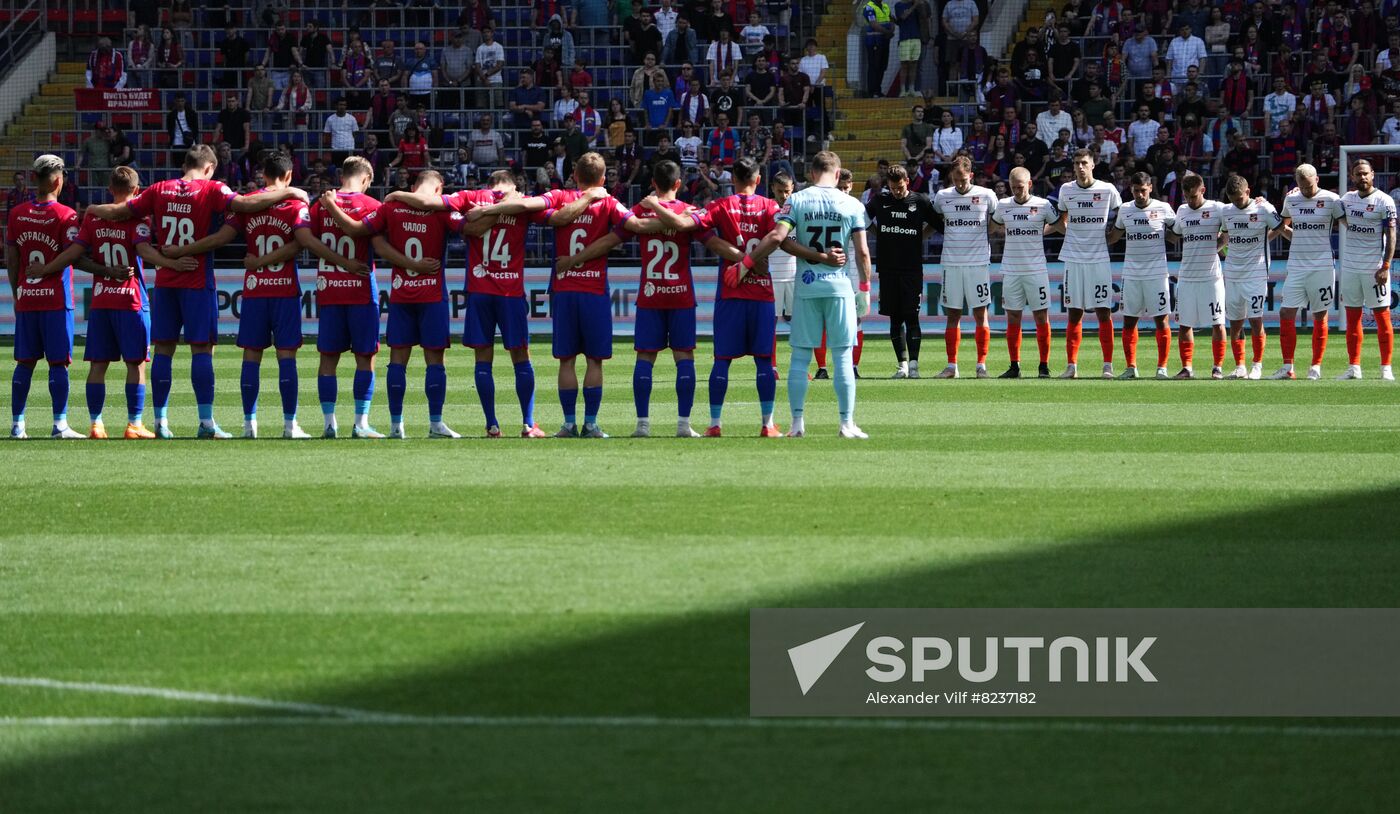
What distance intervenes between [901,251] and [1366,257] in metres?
5.09

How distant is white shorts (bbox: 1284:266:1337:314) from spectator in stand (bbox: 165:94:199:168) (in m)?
20.9

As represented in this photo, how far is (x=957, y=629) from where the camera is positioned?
6414 millimetres

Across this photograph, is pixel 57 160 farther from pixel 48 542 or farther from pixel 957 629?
pixel 957 629

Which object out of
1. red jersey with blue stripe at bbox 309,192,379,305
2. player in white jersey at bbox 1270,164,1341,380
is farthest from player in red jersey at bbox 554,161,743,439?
player in white jersey at bbox 1270,164,1341,380

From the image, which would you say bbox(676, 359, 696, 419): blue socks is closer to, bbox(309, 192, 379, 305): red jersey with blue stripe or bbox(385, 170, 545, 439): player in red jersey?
bbox(385, 170, 545, 439): player in red jersey

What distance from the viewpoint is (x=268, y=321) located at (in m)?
13.7

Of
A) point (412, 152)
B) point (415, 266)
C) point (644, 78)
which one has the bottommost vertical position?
point (415, 266)

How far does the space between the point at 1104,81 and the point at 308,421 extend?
19498mm

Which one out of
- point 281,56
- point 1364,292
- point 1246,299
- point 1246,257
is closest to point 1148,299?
point 1246,299

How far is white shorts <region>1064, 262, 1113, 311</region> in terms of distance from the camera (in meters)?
20.0

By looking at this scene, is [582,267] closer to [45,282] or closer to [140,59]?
[45,282]

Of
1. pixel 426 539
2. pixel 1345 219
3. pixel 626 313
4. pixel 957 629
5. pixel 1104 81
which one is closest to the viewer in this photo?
pixel 957 629

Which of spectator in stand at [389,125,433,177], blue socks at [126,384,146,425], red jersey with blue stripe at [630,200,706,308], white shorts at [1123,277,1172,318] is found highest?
spectator in stand at [389,125,433,177]

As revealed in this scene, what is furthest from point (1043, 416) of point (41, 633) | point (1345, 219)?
point (41, 633)
